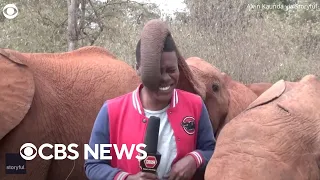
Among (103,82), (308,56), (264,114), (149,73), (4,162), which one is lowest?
(308,56)

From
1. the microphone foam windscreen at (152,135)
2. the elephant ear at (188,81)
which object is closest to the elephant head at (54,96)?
the elephant ear at (188,81)

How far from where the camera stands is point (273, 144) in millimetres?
2211

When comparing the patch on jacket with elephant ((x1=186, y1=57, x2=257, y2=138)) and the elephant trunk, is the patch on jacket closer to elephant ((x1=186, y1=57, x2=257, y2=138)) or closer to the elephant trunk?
the elephant trunk

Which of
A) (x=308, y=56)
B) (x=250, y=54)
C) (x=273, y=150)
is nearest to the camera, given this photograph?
(x=273, y=150)

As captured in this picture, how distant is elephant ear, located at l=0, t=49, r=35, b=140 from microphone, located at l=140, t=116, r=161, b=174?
1825 millimetres

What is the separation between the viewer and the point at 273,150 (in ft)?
7.17

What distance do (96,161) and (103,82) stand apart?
86.8 inches

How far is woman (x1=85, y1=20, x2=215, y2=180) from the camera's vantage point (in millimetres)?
2303

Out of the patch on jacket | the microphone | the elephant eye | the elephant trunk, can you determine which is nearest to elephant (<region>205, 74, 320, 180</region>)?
the patch on jacket

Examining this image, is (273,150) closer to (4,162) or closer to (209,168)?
(209,168)

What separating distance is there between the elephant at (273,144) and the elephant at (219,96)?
2.01 m

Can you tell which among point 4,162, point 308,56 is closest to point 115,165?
point 4,162

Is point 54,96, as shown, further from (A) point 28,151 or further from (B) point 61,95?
(A) point 28,151

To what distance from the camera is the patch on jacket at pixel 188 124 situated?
2.42m
